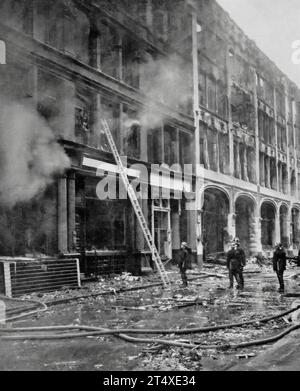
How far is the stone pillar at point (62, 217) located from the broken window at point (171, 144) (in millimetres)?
8080

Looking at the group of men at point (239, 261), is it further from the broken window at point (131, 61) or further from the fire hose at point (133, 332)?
the broken window at point (131, 61)

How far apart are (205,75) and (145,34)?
6.06m

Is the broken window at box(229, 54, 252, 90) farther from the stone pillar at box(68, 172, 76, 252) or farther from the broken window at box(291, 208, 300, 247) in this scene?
the stone pillar at box(68, 172, 76, 252)

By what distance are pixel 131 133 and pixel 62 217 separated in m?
5.95

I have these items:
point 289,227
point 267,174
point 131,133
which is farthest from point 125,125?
point 289,227

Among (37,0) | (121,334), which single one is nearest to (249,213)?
(37,0)

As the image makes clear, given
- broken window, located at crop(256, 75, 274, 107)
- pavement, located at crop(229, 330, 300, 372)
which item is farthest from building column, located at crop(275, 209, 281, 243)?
pavement, located at crop(229, 330, 300, 372)

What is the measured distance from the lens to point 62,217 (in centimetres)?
1486

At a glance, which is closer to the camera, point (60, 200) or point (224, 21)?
point (60, 200)

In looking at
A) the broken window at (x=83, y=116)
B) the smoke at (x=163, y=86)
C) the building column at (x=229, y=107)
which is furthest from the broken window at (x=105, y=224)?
the building column at (x=229, y=107)

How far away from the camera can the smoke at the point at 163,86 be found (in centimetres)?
2016

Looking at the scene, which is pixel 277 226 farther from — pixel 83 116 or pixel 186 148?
pixel 83 116
